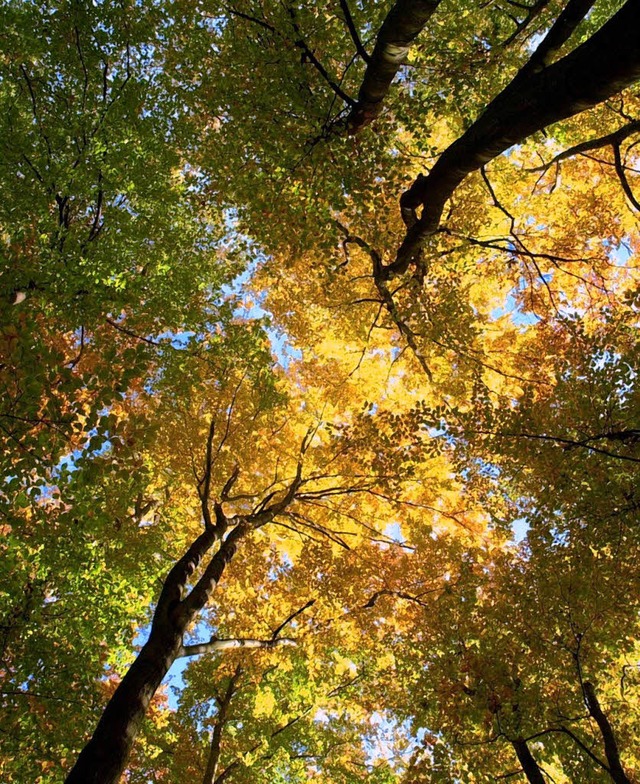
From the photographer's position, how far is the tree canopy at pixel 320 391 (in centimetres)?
494

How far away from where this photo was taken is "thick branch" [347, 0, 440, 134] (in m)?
3.89

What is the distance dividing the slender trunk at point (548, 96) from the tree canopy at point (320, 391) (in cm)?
3

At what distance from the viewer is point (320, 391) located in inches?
383

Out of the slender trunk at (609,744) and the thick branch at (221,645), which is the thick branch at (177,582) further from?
the slender trunk at (609,744)

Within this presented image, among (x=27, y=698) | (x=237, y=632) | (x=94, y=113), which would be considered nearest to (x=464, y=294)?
(x=94, y=113)

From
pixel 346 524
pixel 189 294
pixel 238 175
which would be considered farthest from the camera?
pixel 346 524

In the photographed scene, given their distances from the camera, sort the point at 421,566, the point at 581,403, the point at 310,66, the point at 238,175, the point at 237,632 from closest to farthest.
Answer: the point at 310,66 < the point at 581,403 < the point at 238,175 < the point at 421,566 < the point at 237,632

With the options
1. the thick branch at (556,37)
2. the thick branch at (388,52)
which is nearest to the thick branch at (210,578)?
the thick branch at (388,52)

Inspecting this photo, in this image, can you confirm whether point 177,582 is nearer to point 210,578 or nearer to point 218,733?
point 210,578

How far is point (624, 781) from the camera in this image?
16.7ft

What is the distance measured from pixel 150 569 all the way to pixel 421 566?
4.65 m

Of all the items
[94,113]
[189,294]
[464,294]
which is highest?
[464,294]

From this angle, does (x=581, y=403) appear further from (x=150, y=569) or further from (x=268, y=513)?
(x=150, y=569)

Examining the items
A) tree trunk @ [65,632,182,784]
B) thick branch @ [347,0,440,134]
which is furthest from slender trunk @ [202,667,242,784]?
thick branch @ [347,0,440,134]
